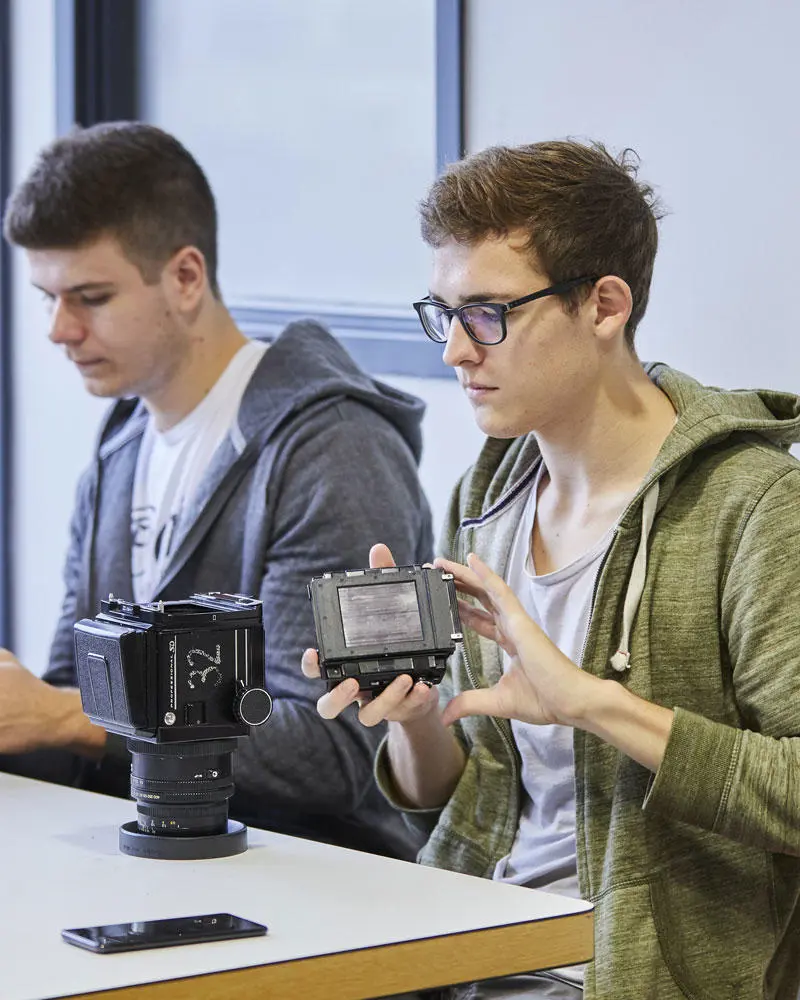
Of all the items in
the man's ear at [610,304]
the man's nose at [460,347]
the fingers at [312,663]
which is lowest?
the fingers at [312,663]

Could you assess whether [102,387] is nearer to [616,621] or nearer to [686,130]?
[686,130]

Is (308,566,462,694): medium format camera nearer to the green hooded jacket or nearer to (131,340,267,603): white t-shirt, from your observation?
the green hooded jacket

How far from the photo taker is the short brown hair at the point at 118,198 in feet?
8.21

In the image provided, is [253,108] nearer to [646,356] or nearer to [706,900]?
[646,356]

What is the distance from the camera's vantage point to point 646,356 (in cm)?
247

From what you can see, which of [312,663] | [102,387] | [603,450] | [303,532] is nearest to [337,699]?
[312,663]

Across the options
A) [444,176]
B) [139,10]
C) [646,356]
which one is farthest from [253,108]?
[444,176]

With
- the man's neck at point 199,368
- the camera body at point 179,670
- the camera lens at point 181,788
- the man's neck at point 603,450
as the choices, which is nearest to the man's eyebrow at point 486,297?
the man's neck at point 603,450

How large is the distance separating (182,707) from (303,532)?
0.66 m

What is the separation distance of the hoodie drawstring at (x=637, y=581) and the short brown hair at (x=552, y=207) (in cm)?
23

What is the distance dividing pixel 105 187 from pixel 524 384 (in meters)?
1.01

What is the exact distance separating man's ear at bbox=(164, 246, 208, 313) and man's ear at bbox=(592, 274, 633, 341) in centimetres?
93

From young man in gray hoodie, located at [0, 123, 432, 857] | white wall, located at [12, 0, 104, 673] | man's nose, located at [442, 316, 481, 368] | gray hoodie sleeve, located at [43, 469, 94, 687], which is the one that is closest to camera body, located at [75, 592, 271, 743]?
man's nose, located at [442, 316, 481, 368]

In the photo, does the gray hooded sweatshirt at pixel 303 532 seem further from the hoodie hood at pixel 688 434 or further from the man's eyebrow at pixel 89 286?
the hoodie hood at pixel 688 434
